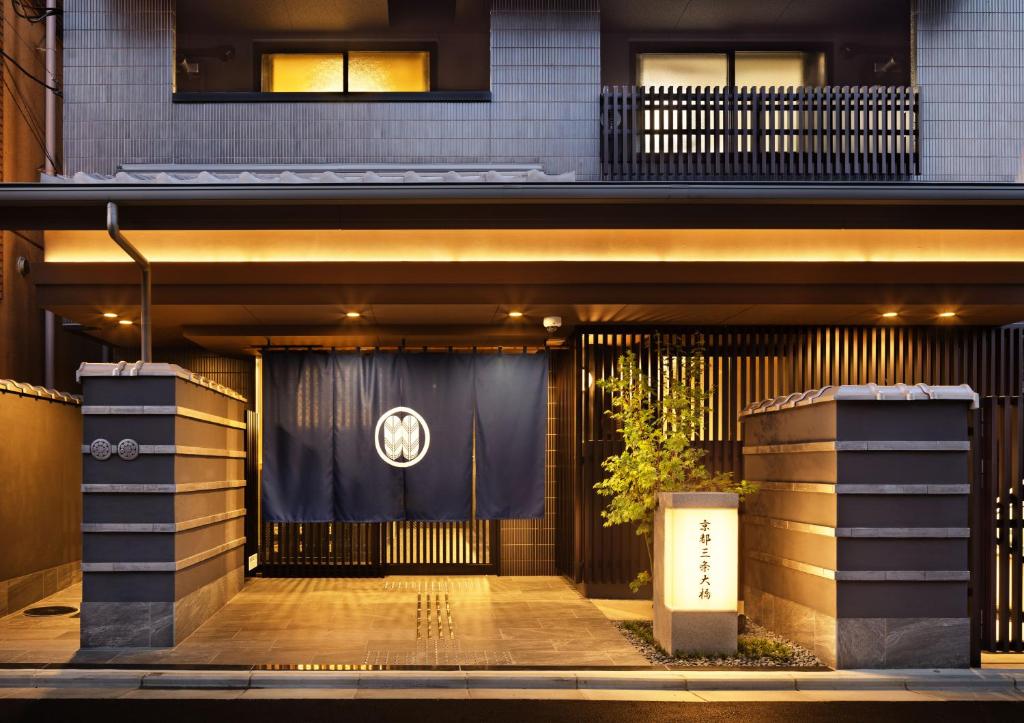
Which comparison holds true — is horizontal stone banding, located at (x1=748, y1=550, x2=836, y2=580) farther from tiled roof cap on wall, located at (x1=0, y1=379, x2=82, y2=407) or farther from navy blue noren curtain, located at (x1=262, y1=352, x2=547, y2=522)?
tiled roof cap on wall, located at (x1=0, y1=379, x2=82, y2=407)

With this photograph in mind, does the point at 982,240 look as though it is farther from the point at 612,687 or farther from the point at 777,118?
the point at 612,687

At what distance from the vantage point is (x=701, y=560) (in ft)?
33.9

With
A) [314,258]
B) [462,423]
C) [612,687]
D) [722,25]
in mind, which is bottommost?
[612,687]

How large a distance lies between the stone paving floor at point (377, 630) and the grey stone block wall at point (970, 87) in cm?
900

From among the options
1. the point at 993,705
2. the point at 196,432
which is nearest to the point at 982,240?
the point at 993,705

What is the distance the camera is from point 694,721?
8.05 meters

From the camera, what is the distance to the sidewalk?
29.7 ft

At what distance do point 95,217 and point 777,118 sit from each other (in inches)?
401

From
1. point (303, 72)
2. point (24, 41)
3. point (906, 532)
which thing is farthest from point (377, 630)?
point (24, 41)

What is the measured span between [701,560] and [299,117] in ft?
29.5

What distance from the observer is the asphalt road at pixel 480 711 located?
8.12 metres

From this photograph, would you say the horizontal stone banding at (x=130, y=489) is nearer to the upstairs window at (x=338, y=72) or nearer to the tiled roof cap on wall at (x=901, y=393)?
the tiled roof cap on wall at (x=901, y=393)

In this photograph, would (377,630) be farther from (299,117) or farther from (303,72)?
(303,72)

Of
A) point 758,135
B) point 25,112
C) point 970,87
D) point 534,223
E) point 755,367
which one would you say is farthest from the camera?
point 25,112
